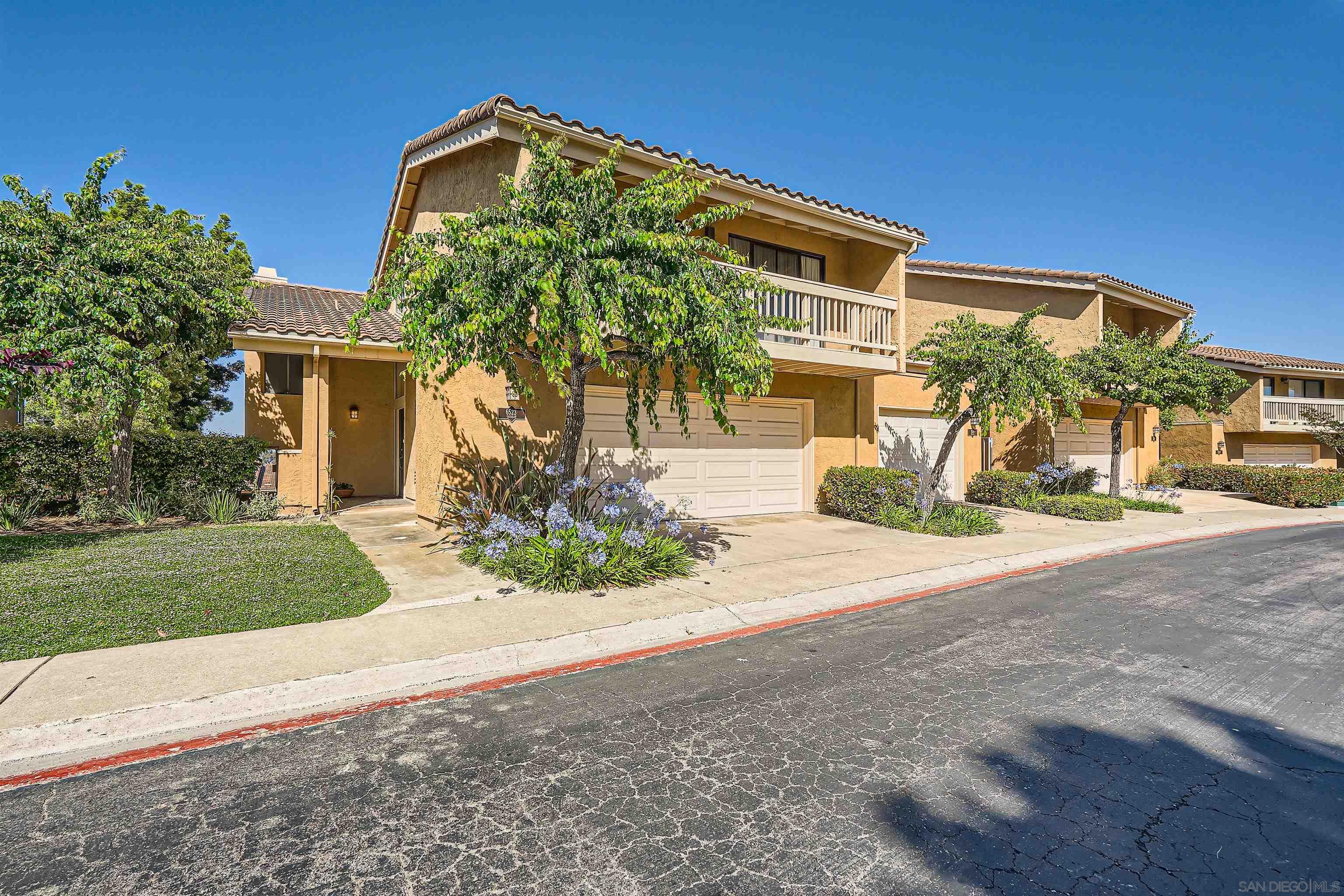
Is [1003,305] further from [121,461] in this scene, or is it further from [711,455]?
[121,461]

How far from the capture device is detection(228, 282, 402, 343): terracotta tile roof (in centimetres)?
1134

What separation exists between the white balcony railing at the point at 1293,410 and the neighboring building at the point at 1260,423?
24 mm

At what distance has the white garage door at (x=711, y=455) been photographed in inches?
435

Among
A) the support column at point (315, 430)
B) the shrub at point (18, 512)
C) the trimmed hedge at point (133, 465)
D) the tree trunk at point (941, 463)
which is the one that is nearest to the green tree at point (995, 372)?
the tree trunk at point (941, 463)

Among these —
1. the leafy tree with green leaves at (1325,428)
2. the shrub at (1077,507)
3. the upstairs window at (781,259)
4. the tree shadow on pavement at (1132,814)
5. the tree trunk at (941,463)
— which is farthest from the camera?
the leafy tree with green leaves at (1325,428)

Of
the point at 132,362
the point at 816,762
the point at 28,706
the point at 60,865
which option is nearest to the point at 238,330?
the point at 132,362

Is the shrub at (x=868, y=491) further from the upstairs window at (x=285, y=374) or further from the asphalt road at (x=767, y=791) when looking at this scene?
the upstairs window at (x=285, y=374)

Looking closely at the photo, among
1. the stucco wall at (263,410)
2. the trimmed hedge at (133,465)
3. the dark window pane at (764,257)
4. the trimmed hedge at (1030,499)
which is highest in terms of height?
the dark window pane at (764,257)

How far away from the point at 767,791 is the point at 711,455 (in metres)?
9.41

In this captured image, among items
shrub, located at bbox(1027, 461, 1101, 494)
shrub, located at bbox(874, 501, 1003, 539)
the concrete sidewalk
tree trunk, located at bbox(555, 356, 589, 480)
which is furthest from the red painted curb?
shrub, located at bbox(1027, 461, 1101, 494)

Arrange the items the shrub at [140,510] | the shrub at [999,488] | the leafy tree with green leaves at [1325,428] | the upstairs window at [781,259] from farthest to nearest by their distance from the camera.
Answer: the leafy tree with green leaves at [1325,428], the shrub at [999,488], the upstairs window at [781,259], the shrub at [140,510]

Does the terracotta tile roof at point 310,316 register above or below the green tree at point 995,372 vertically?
above

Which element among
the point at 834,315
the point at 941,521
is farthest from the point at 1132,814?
the point at 834,315

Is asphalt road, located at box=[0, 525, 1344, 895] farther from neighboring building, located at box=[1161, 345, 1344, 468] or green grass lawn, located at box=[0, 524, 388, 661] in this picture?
neighboring building, located at box=[1161, 345, 1344, 468]
